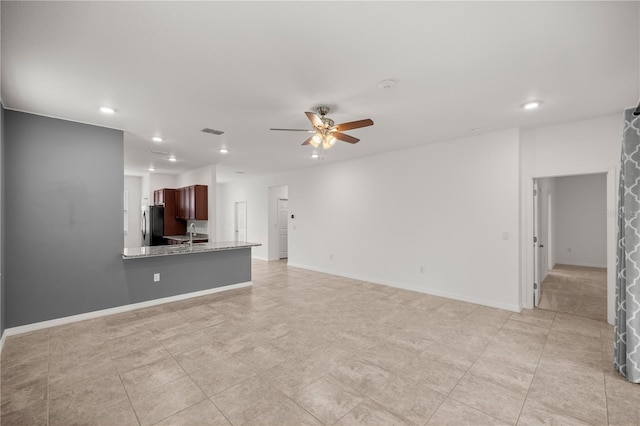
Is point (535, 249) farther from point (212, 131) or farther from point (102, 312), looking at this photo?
point (102, 312)

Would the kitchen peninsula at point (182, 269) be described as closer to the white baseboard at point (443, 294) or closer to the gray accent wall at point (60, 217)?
the gray accent wall at point (60, 217)

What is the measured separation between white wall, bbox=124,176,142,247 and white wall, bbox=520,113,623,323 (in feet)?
34.5

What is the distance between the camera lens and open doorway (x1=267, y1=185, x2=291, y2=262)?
9.14m

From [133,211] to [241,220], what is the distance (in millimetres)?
3535

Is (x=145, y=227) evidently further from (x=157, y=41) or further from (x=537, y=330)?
(x=537, y=330)

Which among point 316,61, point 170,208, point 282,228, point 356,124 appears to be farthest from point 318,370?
point 170,208

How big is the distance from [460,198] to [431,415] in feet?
12.1

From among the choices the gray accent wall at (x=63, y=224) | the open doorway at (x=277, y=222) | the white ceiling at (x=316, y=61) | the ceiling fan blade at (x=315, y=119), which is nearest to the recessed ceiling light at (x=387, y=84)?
the white ceiling at (x=316, y=61)

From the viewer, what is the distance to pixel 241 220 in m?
10.3

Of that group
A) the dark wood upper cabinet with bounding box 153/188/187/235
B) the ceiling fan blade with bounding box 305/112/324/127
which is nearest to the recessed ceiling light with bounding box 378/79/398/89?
the ceiling fan blade with bounding box 305/112/324/127

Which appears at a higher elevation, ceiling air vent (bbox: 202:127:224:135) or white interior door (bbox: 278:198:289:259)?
ceiling air vent (bbox: 202:127:224:135)

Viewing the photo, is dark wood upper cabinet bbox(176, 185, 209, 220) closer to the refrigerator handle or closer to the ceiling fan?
the refrigerator handle

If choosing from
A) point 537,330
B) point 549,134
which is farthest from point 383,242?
point 549,134

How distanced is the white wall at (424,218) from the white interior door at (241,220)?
297 cm
